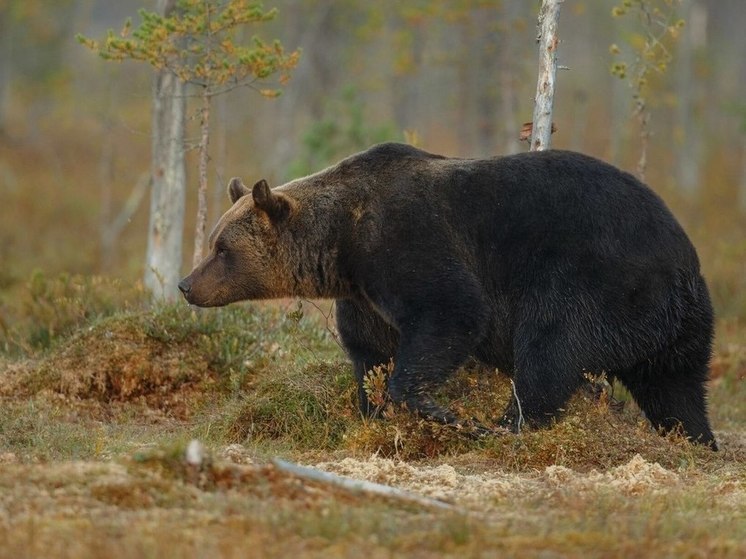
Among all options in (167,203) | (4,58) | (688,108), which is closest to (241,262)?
(167,203)

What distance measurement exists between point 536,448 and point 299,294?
7.79 ft

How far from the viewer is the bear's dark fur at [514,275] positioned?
8.09 m

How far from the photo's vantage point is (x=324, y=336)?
11023mm

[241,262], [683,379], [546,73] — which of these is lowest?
[683,379]

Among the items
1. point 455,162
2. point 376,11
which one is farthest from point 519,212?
point 376,11

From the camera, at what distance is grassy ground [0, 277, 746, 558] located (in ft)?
16.0

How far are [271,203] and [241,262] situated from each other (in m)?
0.57

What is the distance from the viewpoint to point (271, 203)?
8.88 m

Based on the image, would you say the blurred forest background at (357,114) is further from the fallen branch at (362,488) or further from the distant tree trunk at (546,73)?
the fallen branch at (362,488)

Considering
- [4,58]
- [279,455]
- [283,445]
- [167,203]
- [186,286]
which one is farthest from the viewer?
[4,58]

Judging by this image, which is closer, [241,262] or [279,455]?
[279,455]

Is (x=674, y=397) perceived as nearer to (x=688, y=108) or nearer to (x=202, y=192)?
(x=202, y=192)

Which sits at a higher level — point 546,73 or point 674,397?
point 546,73

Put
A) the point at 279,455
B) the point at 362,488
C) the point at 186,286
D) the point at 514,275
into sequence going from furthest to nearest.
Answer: the point at 186,286 → the point at 514,275 → the point at 279,455 → the point at 362,488
